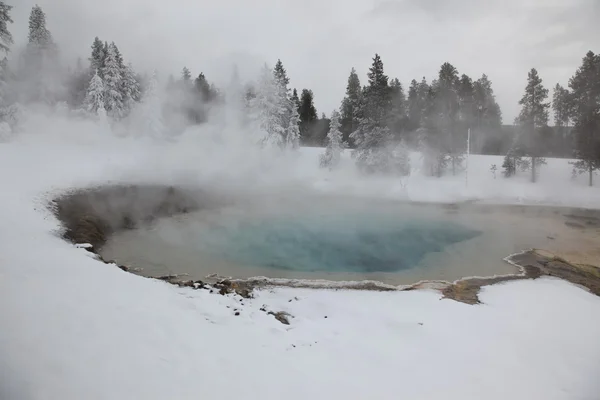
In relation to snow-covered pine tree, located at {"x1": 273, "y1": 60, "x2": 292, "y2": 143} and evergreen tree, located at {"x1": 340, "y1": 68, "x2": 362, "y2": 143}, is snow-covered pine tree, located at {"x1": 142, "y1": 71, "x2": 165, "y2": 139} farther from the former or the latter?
evergreen tree, located at {"x1": 340, "y1": 68, "x2": 362, "y2": 143}

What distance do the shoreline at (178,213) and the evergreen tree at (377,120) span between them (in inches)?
337

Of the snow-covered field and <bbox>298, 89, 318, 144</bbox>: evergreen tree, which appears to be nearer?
the snow-covered field

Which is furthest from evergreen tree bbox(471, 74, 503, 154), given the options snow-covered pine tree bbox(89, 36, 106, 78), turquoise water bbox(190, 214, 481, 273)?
snow-covered pine tree bbox(89, 36, 106, 78)

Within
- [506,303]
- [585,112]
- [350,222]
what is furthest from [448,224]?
[585,112]

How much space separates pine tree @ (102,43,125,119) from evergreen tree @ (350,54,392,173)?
108 ft

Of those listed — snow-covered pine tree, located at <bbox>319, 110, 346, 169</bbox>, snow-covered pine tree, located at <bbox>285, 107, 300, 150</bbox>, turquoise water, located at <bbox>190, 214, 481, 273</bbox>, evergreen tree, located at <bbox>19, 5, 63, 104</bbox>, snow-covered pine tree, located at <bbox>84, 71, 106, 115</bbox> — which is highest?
evergreen tree, located at <bbox>19, 5, 63, 104</bbox>

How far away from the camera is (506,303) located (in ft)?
35.2

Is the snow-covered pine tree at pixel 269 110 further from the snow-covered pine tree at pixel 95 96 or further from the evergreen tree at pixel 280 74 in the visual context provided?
the snow-covered pine tree at pixel 95 96

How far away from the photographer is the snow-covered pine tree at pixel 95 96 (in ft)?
143

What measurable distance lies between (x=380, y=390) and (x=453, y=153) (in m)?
36.9

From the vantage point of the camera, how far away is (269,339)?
297 inches

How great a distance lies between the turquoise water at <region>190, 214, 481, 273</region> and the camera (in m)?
15.4

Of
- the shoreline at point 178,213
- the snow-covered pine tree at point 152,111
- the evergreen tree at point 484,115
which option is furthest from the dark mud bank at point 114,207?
the evergreen tree at point 484,115

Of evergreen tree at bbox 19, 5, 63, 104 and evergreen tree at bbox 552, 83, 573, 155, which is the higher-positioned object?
evergreen tree at bbox 19, 5, 63, 104
